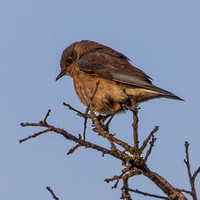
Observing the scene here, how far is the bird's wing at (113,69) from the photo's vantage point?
9.32m

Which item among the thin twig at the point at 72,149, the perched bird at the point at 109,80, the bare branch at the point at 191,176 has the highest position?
the perched bird at the point at 109,80

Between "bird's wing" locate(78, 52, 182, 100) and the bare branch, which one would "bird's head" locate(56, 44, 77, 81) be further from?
the bare branch

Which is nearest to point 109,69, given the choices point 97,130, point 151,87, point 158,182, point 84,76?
point 84,76

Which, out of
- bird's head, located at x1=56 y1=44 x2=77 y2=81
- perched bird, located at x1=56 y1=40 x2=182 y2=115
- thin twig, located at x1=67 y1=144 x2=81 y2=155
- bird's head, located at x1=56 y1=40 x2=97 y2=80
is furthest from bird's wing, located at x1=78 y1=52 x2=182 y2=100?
thin twig, located at x1=67 y1=144 x2=81 y2=155

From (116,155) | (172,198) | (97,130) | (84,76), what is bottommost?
(172,198)

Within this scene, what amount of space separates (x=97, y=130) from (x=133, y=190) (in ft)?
5.65

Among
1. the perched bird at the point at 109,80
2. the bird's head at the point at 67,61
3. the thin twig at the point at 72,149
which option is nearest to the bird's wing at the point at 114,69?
the perched bird at the point at 109,80

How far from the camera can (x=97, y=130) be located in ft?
21.7

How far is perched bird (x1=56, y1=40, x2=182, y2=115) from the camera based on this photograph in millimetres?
9062

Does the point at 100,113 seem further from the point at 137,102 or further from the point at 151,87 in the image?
the point at 151,87

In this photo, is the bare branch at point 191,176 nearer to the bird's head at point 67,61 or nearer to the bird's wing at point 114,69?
the bird's wing at point 114,69

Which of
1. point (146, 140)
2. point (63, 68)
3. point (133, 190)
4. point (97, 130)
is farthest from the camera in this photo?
point (63, 68)

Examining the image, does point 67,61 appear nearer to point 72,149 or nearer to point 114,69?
point 114,69

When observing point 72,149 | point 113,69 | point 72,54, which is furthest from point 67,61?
point 72,149
